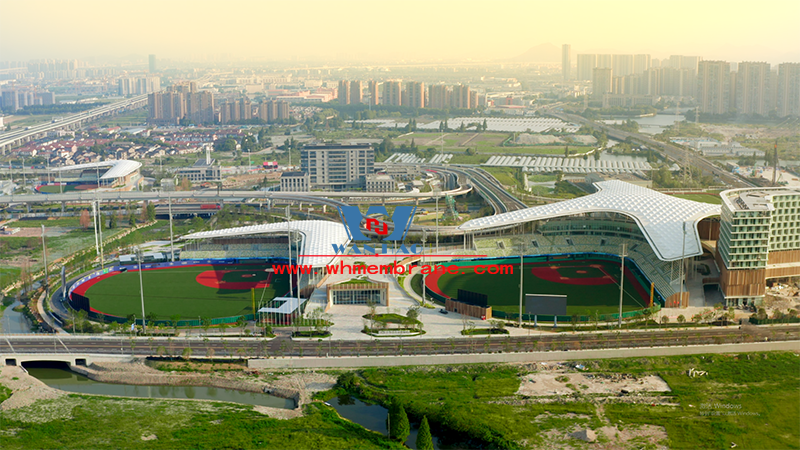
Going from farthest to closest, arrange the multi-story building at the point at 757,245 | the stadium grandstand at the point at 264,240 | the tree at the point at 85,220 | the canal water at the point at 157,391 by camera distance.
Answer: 1. the tree at the point at 85,220
2. the stadium grandstand at the point at 264,240
3. the multi-story building at the point at 757,245
4. the canal water at the point at 157,391

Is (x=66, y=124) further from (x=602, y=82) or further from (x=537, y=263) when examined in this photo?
(x=537, y=263)

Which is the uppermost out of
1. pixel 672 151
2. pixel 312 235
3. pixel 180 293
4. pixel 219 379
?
pixel 672 151

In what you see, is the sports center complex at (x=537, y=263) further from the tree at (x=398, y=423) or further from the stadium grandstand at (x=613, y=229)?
the tree at (x=398, y=423)

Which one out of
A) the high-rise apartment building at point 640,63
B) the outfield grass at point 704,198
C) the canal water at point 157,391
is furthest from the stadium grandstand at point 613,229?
the high-rise apartment building at point 640,63

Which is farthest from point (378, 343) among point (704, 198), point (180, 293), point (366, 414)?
point (704, 198)

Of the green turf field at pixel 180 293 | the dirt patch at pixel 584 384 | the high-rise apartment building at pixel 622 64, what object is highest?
the high-rise apartment building at pixel 622 64

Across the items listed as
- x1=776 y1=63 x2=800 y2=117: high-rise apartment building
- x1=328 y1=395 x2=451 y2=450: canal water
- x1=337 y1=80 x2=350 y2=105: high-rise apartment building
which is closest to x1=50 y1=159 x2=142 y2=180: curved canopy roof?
x1=328 y1=395 x2=451 y2=450: canal water
